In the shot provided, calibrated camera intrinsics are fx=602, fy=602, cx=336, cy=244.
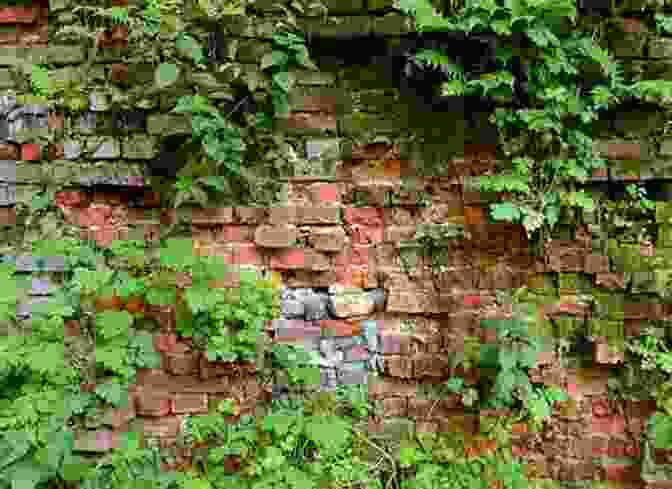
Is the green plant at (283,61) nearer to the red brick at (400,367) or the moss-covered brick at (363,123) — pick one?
the moss-covered brick at (363,123)

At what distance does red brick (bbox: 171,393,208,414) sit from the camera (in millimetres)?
2838

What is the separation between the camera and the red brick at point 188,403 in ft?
9.31

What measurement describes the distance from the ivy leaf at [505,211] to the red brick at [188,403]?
1.58 metres

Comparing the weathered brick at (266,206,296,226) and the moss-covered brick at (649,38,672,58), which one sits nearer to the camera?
the moss-covered brick at (649,38,672,58)

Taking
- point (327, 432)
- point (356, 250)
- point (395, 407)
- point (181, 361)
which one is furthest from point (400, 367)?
point (181, 361)

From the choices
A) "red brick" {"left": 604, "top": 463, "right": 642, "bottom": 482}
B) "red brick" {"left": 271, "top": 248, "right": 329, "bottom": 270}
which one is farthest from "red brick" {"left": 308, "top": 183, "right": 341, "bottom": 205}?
"red brick" {"left": 604, "top": 463, "right": 642, "bottom": 482}

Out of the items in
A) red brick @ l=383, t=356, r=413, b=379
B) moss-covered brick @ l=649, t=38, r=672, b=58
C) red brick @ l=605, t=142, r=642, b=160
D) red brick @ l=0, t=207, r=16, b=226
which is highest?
moss-covered brick @ l=649, t=38, r=672, b=58

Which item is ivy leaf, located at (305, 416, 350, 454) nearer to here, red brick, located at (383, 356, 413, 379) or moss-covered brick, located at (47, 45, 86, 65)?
red brick, located at (383, 356, 413, 379)

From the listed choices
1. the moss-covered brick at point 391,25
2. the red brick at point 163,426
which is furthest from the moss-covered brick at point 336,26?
the red brick at point 163,426

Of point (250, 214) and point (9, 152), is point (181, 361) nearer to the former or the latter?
point (250, 214)

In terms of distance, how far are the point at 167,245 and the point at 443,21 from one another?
153 cm

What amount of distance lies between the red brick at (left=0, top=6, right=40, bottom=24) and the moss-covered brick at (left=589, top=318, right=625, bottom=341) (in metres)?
2.96

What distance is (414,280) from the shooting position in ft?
9.35

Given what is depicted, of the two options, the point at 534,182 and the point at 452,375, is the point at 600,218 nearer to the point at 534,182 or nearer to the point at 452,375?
the point at 534,182
